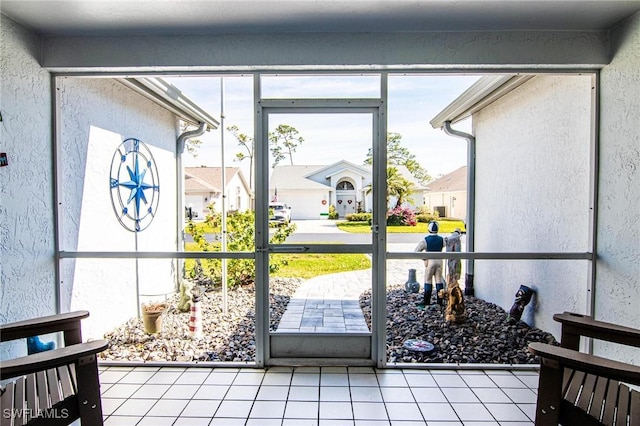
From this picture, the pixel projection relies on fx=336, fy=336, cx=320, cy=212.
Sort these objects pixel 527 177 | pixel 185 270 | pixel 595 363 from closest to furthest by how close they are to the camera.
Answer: pixel 595 363
pixel 527 177
pixel 185 270

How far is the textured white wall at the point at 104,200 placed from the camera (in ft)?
9.43

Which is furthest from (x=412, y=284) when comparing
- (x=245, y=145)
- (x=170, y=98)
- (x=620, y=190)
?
(x=170, y=98)

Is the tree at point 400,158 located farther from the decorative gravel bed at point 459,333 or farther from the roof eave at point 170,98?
the roof eave at point 170,98

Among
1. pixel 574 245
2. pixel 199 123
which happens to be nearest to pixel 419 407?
pixel 574 245

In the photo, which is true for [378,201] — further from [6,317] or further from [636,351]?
[6,317]

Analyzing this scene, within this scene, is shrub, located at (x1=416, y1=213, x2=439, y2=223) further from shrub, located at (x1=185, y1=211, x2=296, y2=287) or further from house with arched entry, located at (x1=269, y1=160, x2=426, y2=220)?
shrub, located at (x1=185, y1=211, x2=296, y2=287)

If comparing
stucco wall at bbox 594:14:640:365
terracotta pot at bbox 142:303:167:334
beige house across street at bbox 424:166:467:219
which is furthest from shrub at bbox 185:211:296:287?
stucco wall at bbox 594:14:640:365

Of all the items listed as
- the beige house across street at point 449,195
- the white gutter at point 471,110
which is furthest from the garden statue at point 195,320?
the white gutter at point 471,110

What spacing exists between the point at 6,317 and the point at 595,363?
3.20 meters

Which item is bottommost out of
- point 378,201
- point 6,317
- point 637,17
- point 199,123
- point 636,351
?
point 636,351

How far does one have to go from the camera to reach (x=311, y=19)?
7.29 ft

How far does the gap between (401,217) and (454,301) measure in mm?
1224

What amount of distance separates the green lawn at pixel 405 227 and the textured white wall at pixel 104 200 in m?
2.24

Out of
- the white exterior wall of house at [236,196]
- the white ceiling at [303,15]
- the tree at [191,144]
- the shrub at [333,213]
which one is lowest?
the shrub at [333,213]
